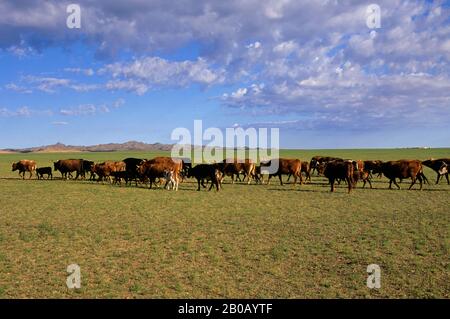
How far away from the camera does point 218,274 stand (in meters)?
7.48

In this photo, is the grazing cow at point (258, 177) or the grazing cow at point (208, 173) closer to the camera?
the grazing cow at point (208, 173)

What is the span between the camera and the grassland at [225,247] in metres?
6.83

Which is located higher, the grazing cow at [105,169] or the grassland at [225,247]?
the grazing cow at [105,169]

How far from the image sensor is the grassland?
6.83 meters

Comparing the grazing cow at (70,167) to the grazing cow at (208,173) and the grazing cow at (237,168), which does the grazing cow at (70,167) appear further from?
the grazing cow at (208,173)

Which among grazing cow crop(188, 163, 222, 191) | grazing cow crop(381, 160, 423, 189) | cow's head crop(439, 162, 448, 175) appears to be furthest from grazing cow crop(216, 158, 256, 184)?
cow's head crop(439, 162, 448, 175)

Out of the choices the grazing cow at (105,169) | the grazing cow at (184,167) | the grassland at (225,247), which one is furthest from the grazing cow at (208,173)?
the grazing cow at (105,169)

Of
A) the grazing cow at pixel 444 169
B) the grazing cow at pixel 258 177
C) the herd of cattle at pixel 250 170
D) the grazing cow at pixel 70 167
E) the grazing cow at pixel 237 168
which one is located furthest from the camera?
the grazing cow at pixel 70 167

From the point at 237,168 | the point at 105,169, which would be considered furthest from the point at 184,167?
the point at 105,169

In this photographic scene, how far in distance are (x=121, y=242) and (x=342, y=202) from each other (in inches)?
394

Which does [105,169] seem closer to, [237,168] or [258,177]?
[237,168]

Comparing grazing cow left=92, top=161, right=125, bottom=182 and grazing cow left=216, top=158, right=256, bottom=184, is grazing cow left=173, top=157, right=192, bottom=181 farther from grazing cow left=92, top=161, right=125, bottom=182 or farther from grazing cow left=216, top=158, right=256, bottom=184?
grazing cow left=92, top=161, right=125, bottom=182

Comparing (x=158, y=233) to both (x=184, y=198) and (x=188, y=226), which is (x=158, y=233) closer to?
(x=188, y=226)

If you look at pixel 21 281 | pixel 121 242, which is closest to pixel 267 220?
pixel 121 242
